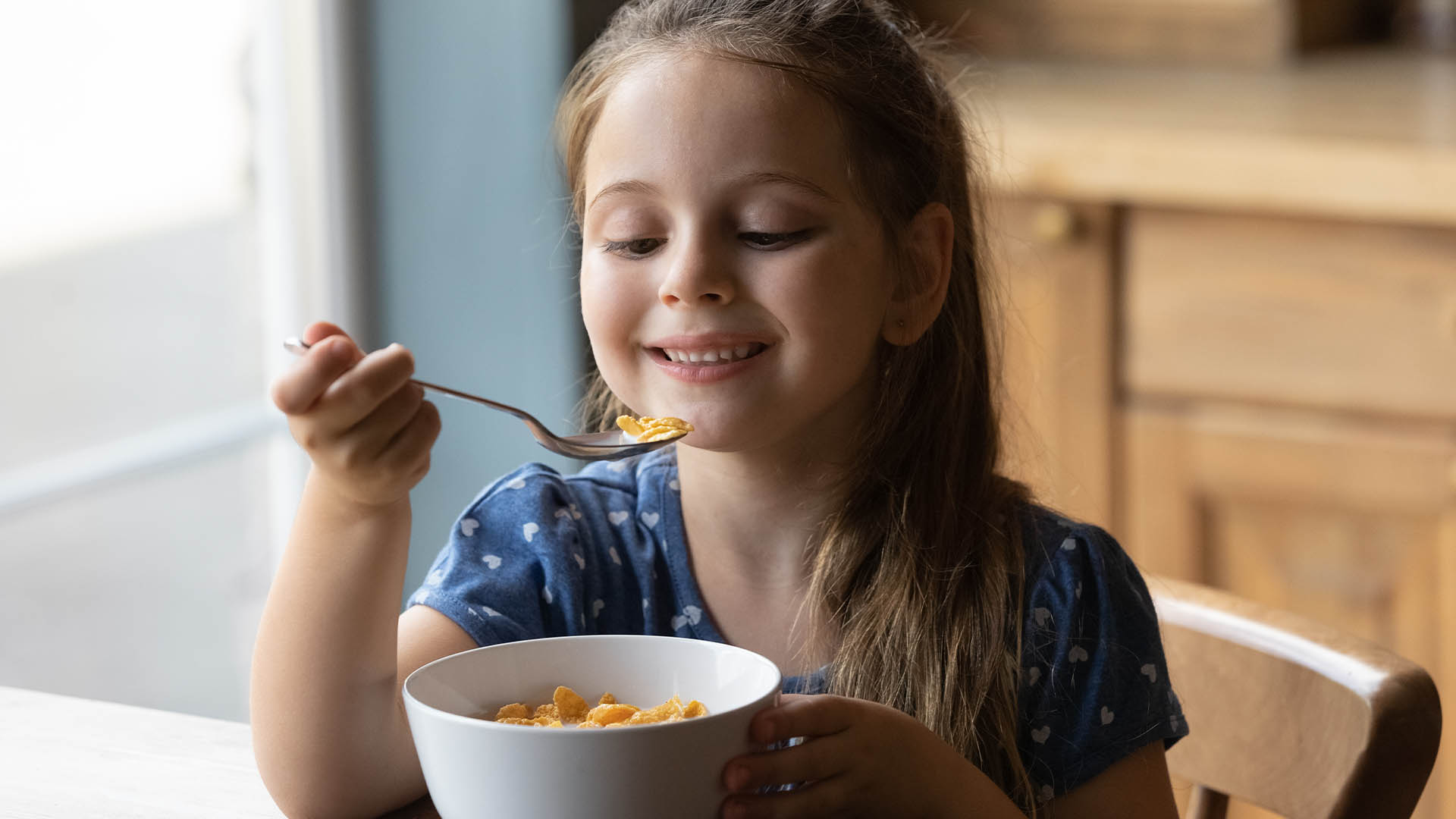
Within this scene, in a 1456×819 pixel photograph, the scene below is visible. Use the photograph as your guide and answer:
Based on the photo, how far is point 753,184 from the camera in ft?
2.78

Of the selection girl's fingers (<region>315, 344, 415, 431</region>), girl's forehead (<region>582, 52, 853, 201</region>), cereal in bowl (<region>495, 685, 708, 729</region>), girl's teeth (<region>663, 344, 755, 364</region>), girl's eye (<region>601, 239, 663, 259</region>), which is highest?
girl's forehead (<region>582, 52, 853, 201</region>)

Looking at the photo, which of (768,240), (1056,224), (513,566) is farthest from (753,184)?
(1056,224)

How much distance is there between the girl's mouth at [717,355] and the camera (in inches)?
33.9

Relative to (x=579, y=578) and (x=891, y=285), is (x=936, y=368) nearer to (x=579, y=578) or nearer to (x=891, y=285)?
(x=891, y=285)

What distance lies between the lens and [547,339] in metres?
1.96

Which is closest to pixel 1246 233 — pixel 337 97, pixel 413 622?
pixel 337 97

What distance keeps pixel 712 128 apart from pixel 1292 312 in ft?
3.35

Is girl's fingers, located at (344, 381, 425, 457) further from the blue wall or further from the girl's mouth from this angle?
the blue wall

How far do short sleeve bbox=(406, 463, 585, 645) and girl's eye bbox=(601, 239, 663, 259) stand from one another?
0.53 ft

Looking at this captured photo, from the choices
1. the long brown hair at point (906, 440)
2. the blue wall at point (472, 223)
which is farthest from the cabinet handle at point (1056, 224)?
the long brown hair at point (906, 440)

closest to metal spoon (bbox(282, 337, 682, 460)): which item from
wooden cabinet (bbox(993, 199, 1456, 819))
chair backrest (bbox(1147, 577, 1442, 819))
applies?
chair backrest (bbox(1147, 577, 1442, 819))

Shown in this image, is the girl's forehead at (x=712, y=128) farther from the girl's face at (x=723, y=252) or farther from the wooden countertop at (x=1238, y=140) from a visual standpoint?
the wooden countertop at (x=1238, y=140)

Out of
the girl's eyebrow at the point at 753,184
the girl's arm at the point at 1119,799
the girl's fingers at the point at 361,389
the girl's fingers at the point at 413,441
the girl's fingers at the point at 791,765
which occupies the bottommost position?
the girl's arm at the point at 1119,799

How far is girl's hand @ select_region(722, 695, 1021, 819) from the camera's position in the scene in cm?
62
